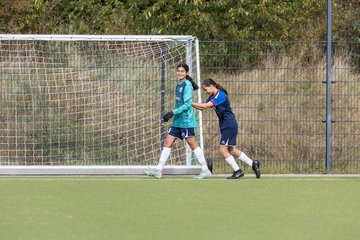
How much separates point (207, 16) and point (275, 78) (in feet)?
20.7

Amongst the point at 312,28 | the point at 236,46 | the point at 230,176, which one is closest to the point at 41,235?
the point at 230,176

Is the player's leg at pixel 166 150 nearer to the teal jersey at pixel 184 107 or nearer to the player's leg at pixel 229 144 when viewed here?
the teal jersey at pixel 184 107

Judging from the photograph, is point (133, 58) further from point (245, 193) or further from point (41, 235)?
point (41, 235)

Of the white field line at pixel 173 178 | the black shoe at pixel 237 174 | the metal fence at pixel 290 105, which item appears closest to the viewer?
the white field line at pixel 173 178

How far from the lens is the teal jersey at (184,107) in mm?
14047

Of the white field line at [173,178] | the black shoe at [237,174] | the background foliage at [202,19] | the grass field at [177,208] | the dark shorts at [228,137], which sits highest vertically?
the background foliage at [202,19]

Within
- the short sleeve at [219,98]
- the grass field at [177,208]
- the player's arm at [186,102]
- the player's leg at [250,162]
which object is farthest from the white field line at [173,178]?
the short sleeve at [219,98]

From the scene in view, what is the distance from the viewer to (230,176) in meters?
14.7

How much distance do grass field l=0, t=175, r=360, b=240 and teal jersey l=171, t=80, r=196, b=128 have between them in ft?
2.71

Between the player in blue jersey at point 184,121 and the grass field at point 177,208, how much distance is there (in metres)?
0.27

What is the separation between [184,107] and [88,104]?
2803mm

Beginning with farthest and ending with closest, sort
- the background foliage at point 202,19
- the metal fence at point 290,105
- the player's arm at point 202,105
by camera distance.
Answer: the background foliage at point 202,19 → the metal fence at point 290,105 → the player's arm at point 202,105

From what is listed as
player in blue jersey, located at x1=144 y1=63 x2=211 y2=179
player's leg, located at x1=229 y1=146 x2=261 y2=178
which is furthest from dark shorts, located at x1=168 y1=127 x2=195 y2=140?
player's leg, located at x1=229 y1=146 x2=261 y2=178

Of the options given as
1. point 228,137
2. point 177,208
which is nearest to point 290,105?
point 228,137
